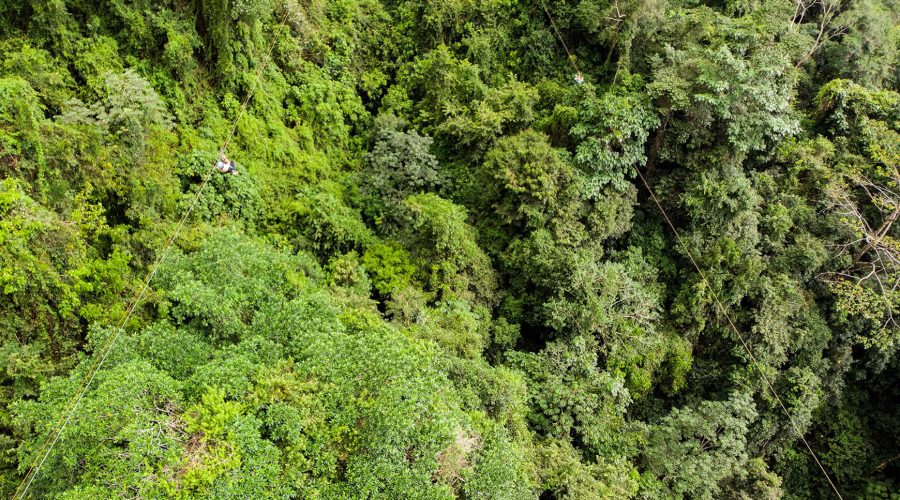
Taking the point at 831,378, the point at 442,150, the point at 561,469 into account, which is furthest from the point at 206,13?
the point at 831,378

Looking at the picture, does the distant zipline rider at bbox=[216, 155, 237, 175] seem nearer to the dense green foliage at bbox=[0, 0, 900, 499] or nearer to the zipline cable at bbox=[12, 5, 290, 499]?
the zipline cable at bbox=[12, 5, 290, 499]

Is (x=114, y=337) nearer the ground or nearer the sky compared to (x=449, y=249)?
nearer the sky

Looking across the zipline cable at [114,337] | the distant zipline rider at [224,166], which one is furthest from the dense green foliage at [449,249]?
the distant zipline rider at [224,166]

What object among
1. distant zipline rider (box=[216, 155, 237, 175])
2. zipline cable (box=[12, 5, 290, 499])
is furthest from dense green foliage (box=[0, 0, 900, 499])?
distant zipline rider (box=[216, 155, 237, 175])

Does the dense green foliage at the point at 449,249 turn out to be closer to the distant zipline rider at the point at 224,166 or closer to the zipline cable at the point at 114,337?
the zipline cable at the point at 114,337

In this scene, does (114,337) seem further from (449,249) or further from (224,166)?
(449,249)

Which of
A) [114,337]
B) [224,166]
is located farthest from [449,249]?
[114,337]
